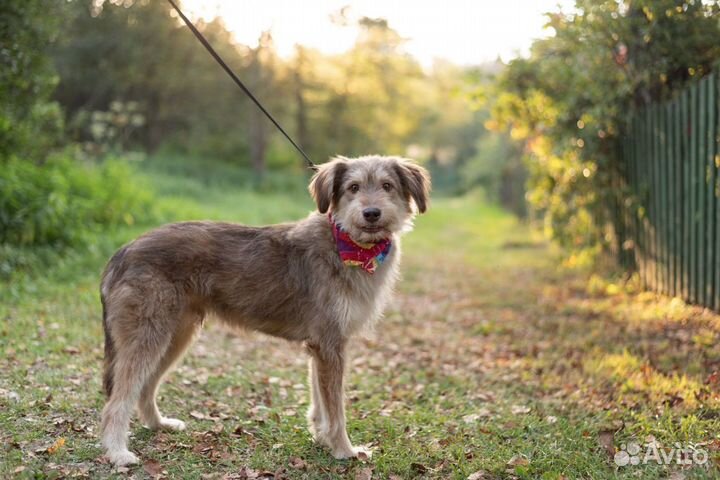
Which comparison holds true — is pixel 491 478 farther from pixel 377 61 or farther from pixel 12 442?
pixel 377 61

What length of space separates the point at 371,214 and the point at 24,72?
6.98 meters

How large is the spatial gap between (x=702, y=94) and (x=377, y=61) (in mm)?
28141

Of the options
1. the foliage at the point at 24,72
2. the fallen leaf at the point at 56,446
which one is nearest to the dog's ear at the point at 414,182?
the fallen leaf at the point at 56,446

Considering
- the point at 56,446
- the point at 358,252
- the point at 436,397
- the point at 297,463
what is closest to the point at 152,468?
the point at 56,446

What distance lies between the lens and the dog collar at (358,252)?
487 centimetres

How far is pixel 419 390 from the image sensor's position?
6461 mm

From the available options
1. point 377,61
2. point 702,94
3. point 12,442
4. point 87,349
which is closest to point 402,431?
point 12,442

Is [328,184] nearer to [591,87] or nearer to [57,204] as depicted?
[591,87]

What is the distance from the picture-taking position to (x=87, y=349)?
676 centimetres

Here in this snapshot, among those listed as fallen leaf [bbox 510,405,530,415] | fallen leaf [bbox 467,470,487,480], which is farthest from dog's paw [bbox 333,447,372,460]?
fallen leaf [bbox 510,405,530,415]

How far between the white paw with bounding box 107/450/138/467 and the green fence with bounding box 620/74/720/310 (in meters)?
6.59

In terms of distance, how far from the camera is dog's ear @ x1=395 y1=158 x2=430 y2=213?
5.09 meters

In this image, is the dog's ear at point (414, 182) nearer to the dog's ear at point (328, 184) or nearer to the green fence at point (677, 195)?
the dog's ear at point (328, 184)

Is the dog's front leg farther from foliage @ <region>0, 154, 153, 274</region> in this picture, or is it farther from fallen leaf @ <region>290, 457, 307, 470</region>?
foliage @ <region>0, 154, 153, 274</region>
